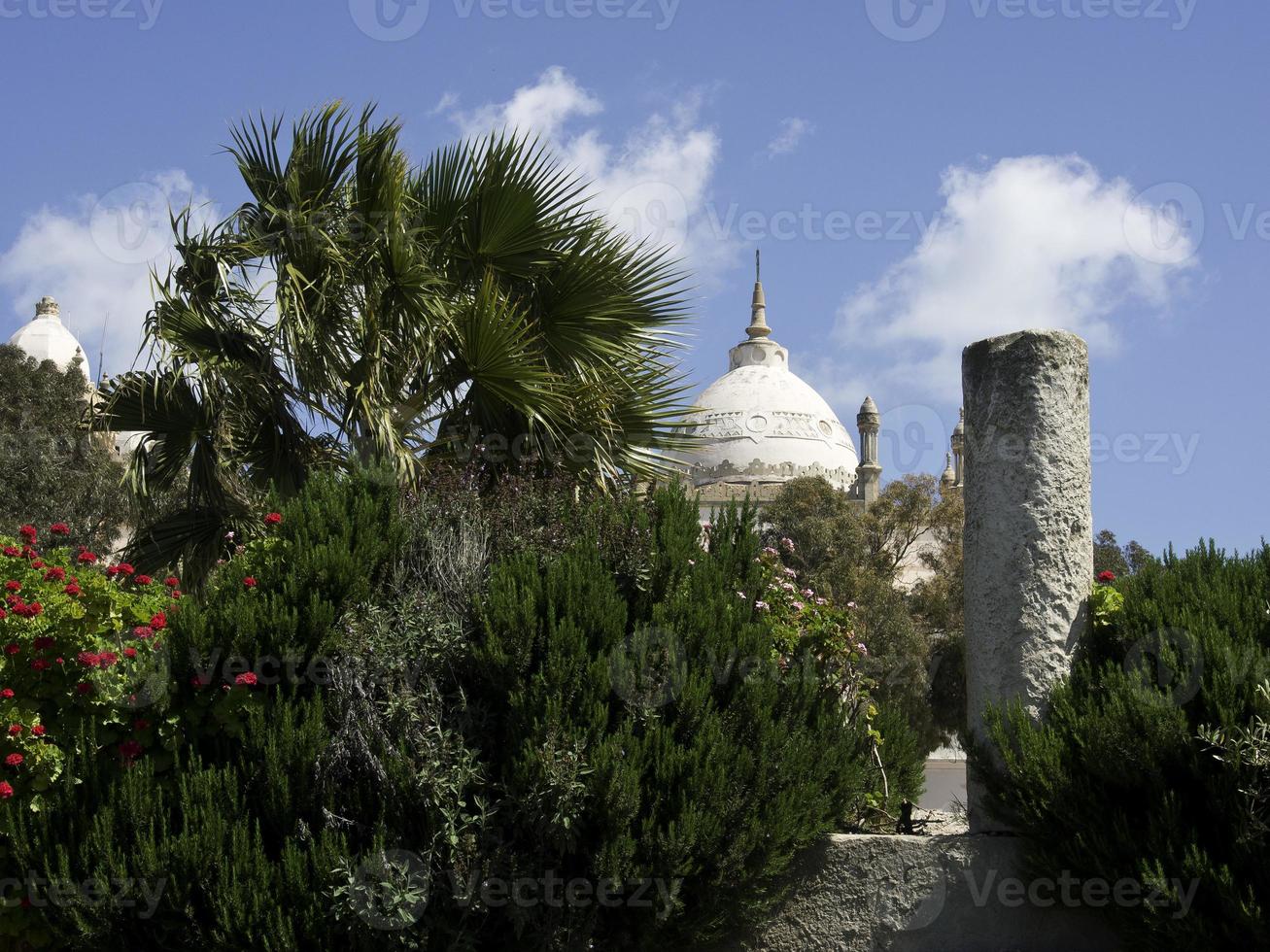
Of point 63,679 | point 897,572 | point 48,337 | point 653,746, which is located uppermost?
point 48,337

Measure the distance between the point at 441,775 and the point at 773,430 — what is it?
54.5m

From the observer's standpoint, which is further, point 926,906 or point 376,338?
point 376,338

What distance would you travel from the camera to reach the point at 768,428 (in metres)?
60.3

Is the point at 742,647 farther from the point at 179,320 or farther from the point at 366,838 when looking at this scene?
the point at 179,320

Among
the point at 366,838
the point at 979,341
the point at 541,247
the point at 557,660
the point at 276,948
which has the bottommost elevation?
the point at 276,948

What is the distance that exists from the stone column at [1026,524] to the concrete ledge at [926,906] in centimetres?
35

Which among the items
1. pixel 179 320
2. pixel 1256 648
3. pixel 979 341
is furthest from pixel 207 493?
pixel 1256 648

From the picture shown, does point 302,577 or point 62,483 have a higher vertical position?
point 62,483

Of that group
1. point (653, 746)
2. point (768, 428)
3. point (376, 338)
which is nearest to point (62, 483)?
point (376, 338)

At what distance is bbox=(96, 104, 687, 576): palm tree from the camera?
9.57m

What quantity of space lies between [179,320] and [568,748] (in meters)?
5.19

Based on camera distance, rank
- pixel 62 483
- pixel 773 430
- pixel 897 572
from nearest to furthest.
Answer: pixel 62 483
pixel 897 572
pixel 773 430

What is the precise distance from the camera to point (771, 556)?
27.4 ft

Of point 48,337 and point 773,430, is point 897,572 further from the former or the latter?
point 48,337
